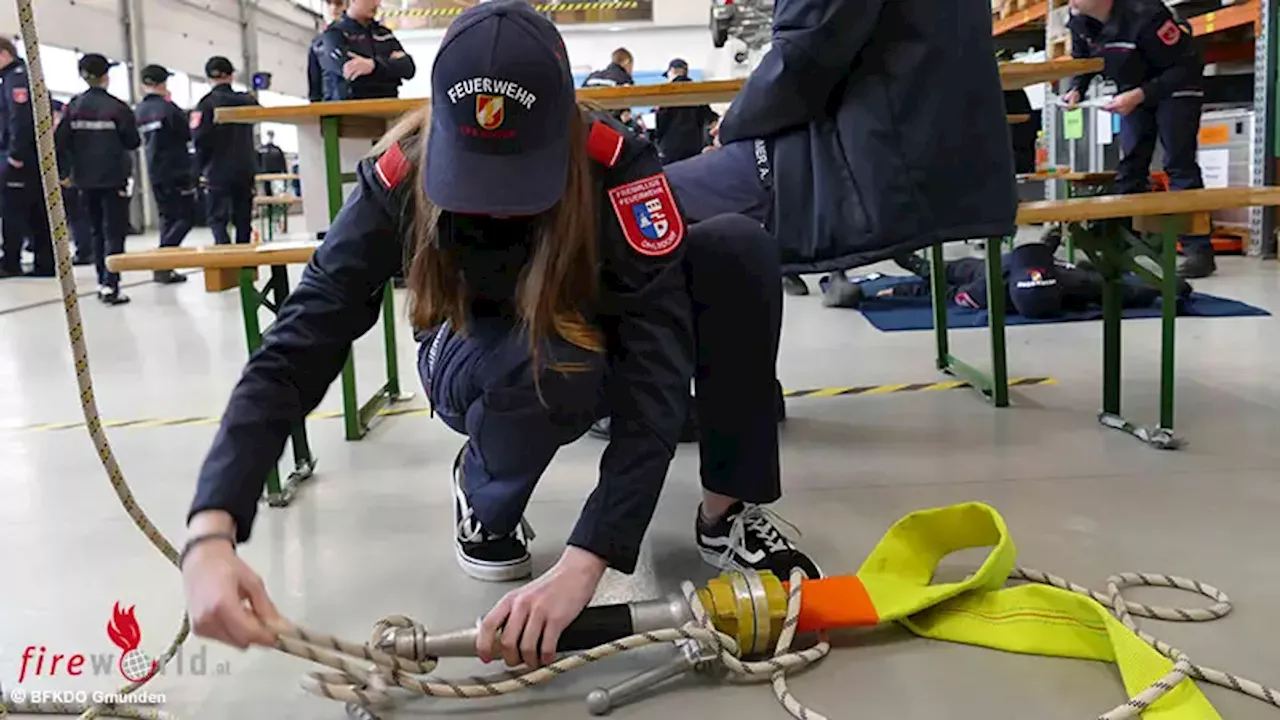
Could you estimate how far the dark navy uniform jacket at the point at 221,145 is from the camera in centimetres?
598

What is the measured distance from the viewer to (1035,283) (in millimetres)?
3242

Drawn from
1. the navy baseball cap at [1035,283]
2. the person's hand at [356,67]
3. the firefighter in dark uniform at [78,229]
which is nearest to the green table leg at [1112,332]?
the navy baseball cap at [1035,283]

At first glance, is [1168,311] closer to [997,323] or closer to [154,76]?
[997,323]

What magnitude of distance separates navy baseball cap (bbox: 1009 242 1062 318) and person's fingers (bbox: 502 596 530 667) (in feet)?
8.65

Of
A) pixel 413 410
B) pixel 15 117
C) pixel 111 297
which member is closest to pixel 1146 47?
pixel 413 410

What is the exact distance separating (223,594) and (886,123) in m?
1.09

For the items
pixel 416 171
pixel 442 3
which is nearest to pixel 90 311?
pixel 416 171

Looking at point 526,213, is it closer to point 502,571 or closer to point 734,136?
point 502,571

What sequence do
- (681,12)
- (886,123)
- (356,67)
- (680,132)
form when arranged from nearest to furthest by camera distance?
(886,123), (356,67), (680,132), (681,12)

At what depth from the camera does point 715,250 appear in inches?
48.4

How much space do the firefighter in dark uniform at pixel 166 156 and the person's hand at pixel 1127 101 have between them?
14.7ft

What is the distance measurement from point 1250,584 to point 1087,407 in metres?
0.90

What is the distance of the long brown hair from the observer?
1.02m

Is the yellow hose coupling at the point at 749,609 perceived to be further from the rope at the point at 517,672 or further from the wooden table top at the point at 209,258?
the wooden table top at the point at 209,258
